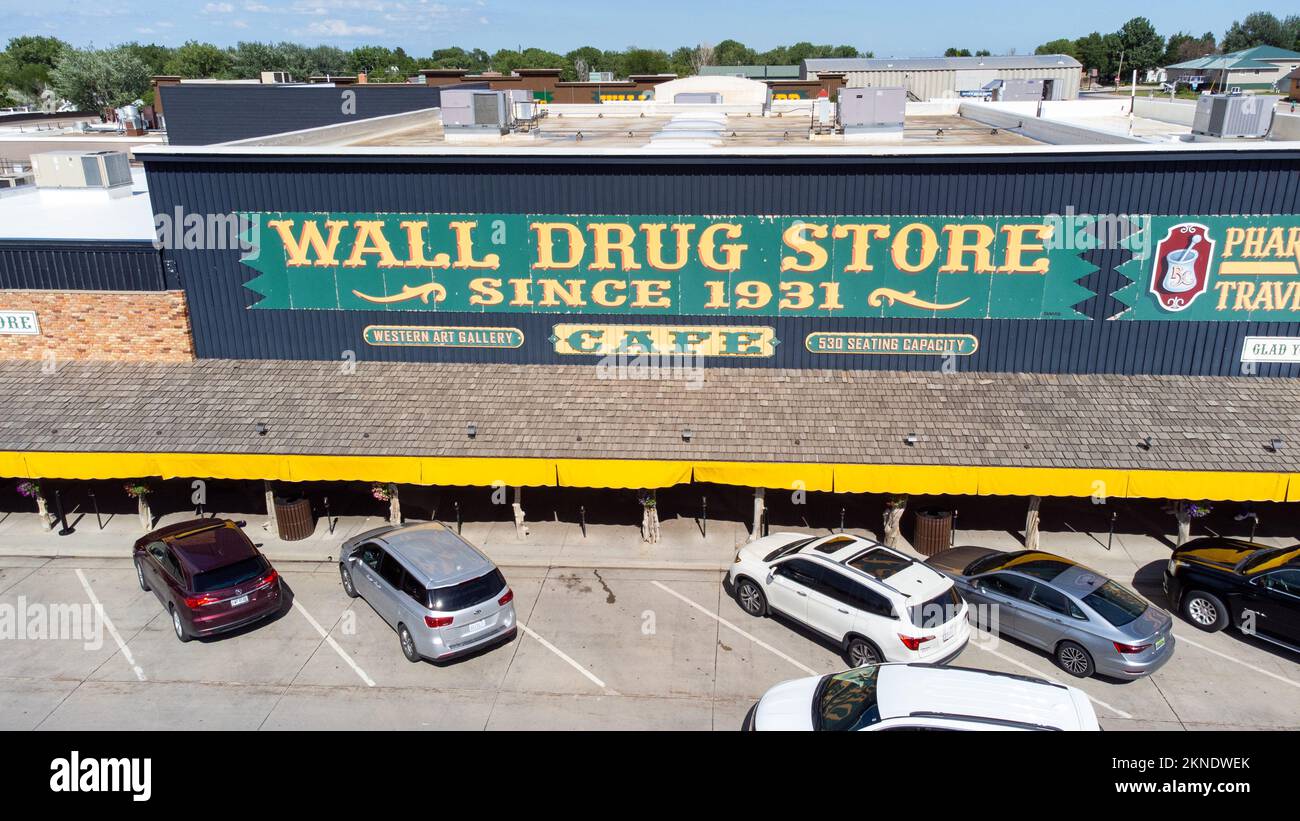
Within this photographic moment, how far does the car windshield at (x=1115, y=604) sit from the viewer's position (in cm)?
1318

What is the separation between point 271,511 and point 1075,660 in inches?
623

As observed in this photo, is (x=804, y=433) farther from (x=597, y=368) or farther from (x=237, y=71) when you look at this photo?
(x=237, y=71)

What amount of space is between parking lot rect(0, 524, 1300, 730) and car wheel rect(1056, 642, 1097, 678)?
7.6 inches

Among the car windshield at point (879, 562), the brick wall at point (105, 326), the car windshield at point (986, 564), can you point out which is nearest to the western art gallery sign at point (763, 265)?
the brick wall at point (105, 326)

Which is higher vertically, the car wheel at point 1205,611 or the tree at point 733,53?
the tree at point 733,53

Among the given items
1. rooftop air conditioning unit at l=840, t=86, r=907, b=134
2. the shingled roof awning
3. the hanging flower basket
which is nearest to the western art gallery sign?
the shingled roof awning

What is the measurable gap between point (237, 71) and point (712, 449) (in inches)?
4477

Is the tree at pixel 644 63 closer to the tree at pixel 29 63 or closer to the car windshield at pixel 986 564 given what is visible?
the tree at pixel 29 63

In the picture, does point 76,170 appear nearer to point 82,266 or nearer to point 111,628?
point 82,266

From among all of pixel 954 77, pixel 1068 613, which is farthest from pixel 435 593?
pixel 954 77

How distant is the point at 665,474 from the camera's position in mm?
16406

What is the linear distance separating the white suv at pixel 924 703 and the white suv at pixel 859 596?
1789mm

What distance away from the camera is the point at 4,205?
24453mm
